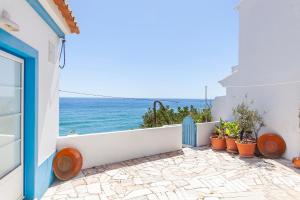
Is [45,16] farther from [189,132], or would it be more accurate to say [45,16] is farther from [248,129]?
[248,129]

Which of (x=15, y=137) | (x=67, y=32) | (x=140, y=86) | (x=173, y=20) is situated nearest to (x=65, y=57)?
(x=67, y=32)

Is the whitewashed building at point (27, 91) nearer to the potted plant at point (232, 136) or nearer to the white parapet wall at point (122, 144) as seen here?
the white parapet wall at point (122, 144)

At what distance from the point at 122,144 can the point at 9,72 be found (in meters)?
4.46

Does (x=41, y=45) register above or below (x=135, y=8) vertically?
below

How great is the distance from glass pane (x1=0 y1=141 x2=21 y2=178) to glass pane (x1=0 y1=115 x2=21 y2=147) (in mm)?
90

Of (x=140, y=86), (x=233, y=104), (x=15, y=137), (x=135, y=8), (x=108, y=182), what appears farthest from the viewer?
(x=140, y=86)

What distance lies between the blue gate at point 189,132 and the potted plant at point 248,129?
183 centimetres

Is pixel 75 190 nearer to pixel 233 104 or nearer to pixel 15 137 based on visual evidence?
pixel 15 137

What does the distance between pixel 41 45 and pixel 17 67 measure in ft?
2.81

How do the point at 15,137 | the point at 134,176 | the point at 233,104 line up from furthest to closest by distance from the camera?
the point at 233,104 → the point at 134,176 → the point at 15,137

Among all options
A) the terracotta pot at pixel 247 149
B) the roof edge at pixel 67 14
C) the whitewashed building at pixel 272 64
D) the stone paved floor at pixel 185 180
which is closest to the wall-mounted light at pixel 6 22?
the roof edge at pixel 67 14

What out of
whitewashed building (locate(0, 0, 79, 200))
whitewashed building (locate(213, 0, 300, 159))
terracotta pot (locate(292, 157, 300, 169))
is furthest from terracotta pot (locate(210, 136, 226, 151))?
whitewashed building (locate(0, 0, 79, 200))

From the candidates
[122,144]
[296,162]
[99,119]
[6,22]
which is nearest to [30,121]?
[6,22]

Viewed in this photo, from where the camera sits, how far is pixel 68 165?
5.88 m
